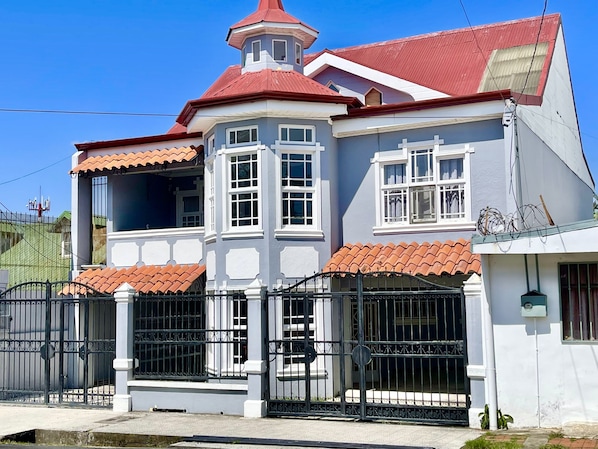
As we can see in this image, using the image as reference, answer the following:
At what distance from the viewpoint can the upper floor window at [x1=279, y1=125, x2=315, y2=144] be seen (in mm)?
16422

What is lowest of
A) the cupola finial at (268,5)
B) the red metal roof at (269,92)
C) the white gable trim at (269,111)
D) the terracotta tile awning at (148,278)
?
the terracotta tile awning at (148,278)

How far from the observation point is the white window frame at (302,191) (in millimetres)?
16156

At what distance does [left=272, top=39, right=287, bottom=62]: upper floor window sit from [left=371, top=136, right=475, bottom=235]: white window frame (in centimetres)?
357

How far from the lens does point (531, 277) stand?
1177 cm

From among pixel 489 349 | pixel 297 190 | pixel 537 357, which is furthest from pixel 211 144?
pixel 537 357

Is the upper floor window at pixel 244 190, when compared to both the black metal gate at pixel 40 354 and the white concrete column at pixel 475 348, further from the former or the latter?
the white concrete column at pixel 475 348

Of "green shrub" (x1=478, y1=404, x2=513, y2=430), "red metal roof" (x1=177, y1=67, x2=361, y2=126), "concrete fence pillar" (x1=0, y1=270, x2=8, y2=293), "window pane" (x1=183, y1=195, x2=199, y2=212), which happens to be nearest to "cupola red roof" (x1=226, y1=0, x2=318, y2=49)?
"red metal roof" (x1=177, y1=67, x2=361, y2=126)

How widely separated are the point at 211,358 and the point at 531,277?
25.2 ft

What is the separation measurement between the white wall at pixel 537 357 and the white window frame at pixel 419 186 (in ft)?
12.7

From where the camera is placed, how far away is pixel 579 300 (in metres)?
11.6

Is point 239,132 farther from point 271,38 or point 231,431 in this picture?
point 231,431

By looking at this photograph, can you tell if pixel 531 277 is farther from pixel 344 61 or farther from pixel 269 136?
pixel 344 61

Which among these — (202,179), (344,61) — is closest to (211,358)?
(202,179)

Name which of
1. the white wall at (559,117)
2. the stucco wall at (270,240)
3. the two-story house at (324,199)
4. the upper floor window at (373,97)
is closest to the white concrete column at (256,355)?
the two-story house at (324,199)
